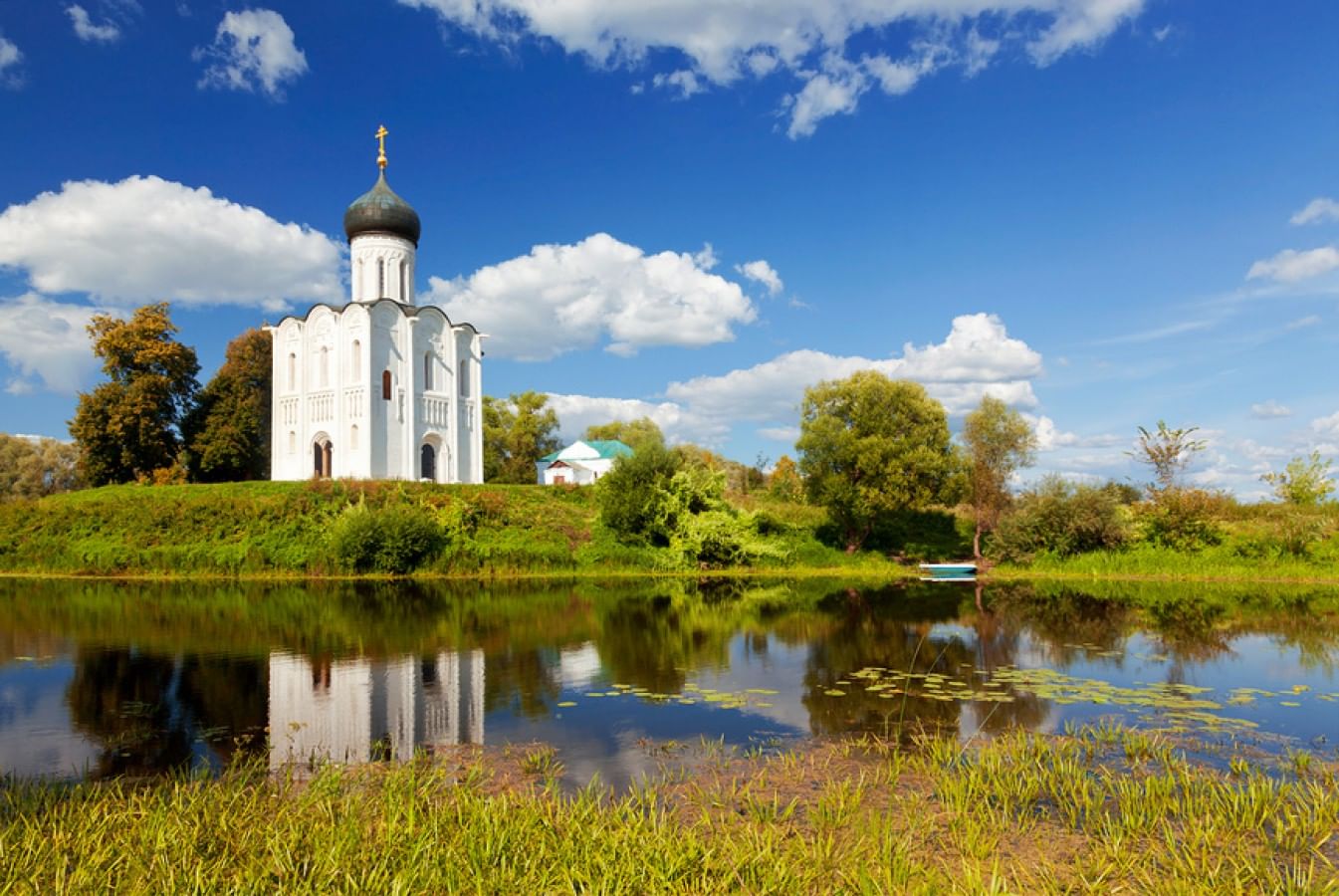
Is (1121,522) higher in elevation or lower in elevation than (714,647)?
higher

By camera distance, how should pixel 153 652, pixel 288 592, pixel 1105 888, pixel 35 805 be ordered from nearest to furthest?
pixel 1105 888 < pixel 35 805 < pixel 153 652 < pixel 288 592

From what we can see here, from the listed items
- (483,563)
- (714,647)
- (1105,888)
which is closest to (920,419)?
(483,563)

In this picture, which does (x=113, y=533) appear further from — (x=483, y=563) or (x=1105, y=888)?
(x=1105, y=888)

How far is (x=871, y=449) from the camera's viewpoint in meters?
31.6

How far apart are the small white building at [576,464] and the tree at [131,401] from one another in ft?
79.9

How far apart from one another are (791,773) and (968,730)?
9.38ft

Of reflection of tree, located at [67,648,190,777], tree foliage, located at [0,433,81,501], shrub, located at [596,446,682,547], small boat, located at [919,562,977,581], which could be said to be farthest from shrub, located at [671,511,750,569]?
tree foliage, located at [0,433,81,501]

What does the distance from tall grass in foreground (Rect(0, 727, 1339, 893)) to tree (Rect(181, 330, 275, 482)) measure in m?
38.7

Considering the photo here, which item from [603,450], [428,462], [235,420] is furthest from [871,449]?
[603,450]

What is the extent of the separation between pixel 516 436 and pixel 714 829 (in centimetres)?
5936

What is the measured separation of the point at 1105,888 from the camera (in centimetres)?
518

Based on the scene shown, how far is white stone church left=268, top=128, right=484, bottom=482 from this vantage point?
39281mm

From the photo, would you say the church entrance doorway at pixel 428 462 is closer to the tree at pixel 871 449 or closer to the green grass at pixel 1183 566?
the tree at pixel 871 449

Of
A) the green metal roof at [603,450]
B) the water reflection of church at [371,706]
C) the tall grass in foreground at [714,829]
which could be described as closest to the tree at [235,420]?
the green metal roof at [603,450]
